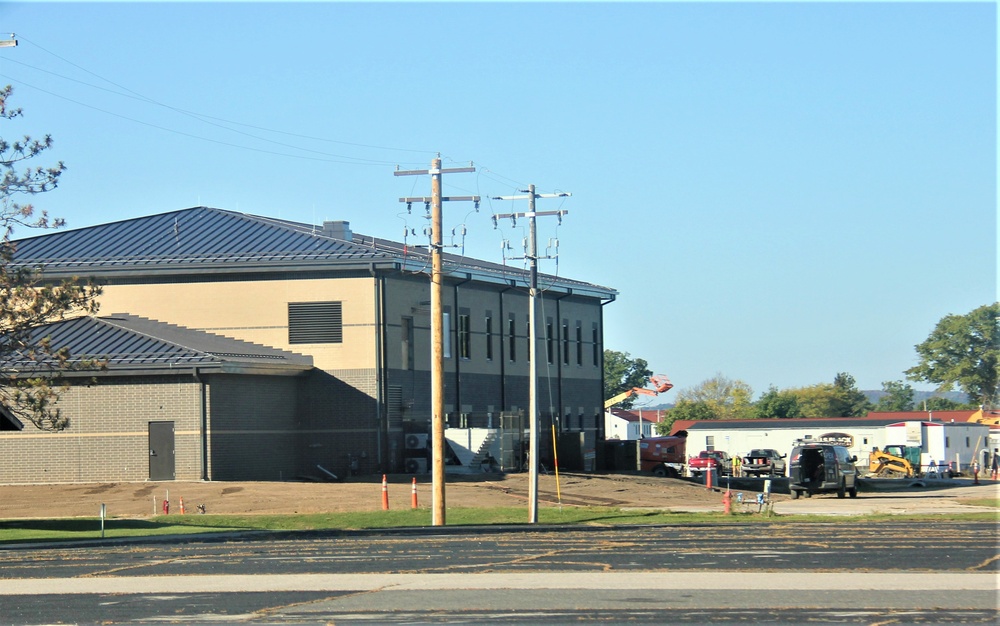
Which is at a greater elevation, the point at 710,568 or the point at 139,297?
the point at 139,297

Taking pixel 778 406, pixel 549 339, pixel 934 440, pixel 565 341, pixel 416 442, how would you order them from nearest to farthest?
pixel 416 442, pixel 549 339, pixel 565 341, pixel 934 440, pixel 778 406

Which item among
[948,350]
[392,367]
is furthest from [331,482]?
[948,350]

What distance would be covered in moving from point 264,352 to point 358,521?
16.0 m

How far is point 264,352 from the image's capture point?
50.4m

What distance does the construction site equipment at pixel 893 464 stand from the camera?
70375mm

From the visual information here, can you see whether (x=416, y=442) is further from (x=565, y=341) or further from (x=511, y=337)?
(x=565, y=341)

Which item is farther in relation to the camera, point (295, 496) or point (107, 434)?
point (107, 434)

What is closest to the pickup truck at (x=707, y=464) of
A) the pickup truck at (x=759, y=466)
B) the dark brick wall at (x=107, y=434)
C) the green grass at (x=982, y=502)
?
the pickup truck at (x=759, y=466)

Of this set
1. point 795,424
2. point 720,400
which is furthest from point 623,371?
point 795,424

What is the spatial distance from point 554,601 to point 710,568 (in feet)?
13.9

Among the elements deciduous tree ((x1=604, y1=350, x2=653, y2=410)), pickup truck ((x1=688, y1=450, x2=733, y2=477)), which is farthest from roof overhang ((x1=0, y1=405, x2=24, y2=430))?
deciduous tree ((x1=604, y1=350, x2=653, y2=410))

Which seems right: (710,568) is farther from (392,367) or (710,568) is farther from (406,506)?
(392,367)

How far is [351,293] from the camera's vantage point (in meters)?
50.7

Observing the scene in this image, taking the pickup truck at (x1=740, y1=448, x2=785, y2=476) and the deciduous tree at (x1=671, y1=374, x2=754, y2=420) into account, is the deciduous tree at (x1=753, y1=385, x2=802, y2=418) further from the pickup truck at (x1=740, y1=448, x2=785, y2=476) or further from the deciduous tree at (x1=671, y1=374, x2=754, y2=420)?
the pickup truck at (x1=740, y1=448, x2=785, y2=476)
